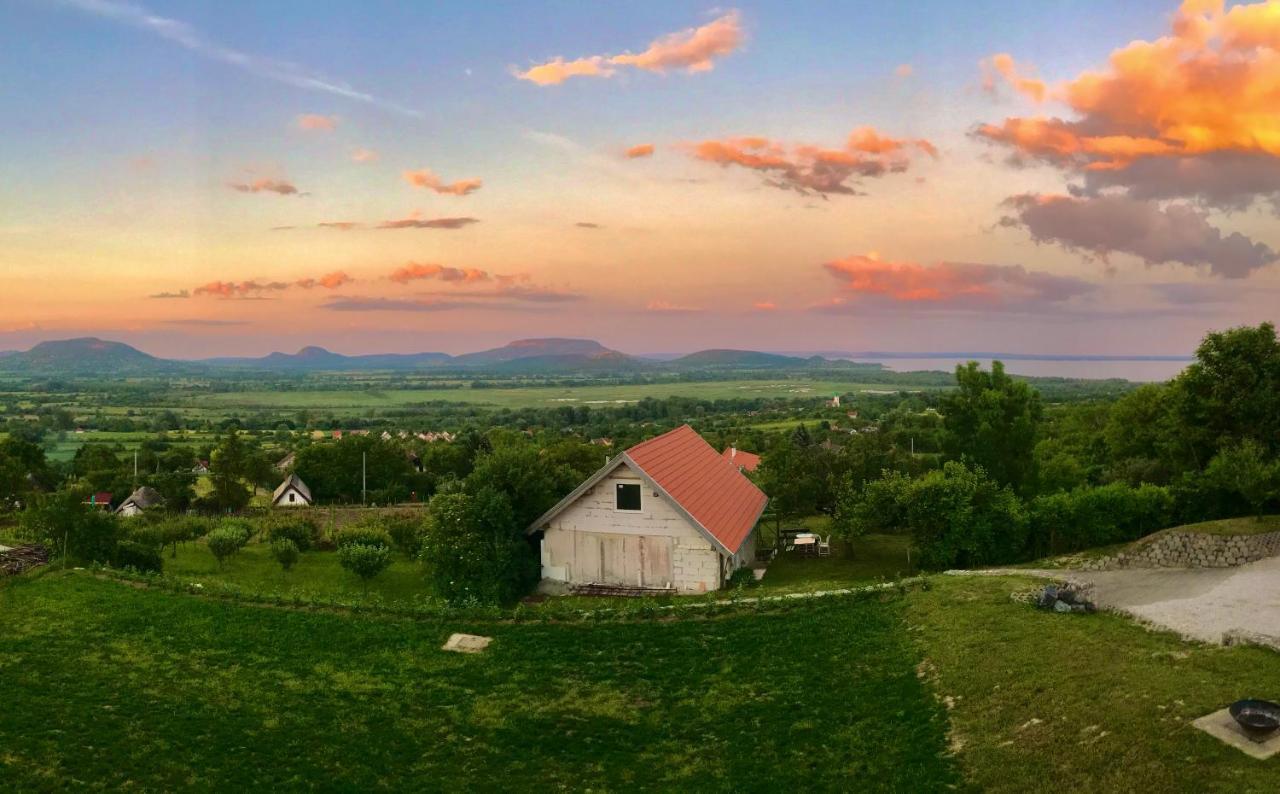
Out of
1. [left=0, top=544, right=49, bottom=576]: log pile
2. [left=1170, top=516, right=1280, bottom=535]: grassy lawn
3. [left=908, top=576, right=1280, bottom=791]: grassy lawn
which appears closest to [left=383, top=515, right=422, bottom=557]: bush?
[left=0, top=544, right=49, bottom=576]: log pile

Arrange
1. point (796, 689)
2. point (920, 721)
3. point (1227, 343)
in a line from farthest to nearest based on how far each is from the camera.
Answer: point (1227, 343) → point (796, 689) → point (920, 721)

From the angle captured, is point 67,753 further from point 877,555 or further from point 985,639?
point 877,555

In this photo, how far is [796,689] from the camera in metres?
13.6

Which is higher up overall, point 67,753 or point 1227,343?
point 1227,343

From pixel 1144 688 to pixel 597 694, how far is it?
337 inches

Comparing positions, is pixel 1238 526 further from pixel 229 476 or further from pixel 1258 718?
pixel 229 476

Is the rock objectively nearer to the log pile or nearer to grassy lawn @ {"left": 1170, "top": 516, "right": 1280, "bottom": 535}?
grassy lawn @ {"left": 1170, "top": 516, "right": 1280, "bottom": 535}

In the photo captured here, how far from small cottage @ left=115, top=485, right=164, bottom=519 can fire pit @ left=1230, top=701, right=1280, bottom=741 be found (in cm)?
6269

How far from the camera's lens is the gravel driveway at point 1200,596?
13.4 m

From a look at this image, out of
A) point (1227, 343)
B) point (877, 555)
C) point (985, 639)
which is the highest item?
point (1227, 343)

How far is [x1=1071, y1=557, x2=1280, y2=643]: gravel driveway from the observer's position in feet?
44.0

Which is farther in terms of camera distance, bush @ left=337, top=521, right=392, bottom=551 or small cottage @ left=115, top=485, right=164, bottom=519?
small cottage @ left=115, top=485, right=164, bottom=519

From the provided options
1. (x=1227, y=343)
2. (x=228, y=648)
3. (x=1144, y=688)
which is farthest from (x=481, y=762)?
(x=1227, y=343)

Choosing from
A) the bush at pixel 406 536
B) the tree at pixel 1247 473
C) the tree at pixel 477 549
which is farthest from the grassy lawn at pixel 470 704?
the bush at pixel 406 536
